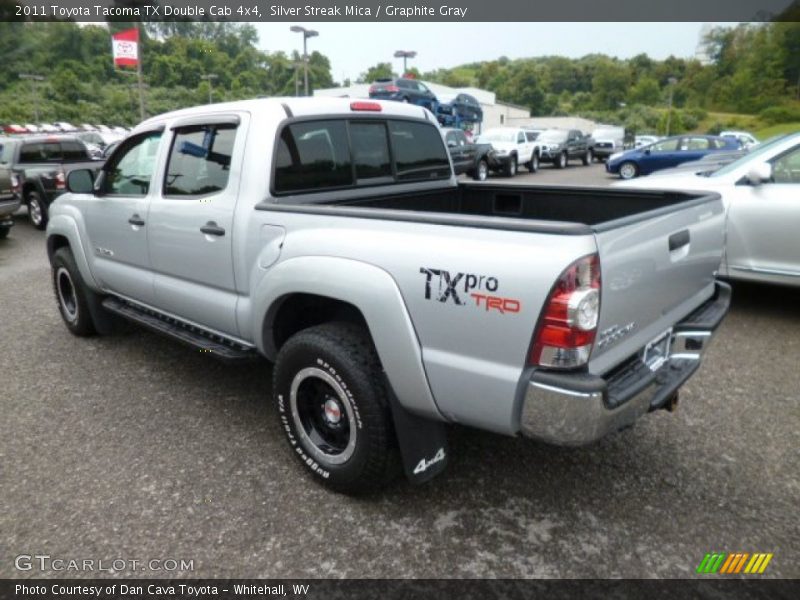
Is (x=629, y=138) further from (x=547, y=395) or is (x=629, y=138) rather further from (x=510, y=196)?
(x=547, y=395)

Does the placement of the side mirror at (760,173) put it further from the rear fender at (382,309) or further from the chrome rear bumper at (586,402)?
the rear fender at (382,309)

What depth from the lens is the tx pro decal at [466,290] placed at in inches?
81.1

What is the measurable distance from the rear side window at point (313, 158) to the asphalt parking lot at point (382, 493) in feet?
5.00

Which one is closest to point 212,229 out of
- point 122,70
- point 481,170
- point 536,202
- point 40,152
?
point 536,202

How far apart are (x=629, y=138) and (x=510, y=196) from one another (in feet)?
104

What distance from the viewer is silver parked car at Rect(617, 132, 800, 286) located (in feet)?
16.8

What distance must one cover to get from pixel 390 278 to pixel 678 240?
4.32 feet

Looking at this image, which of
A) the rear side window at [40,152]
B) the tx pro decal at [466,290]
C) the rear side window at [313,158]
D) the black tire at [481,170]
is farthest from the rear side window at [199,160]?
A: the black tire at [481,170]

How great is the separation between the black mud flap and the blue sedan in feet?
60.6

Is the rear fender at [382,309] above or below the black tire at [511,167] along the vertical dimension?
below

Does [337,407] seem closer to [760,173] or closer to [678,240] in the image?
[678,240]

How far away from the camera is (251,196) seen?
121 inches

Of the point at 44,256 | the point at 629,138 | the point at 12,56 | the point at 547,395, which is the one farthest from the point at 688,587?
the point at 12,56

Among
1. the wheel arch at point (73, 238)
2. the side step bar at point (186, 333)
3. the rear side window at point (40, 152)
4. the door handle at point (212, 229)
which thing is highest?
the rear side window at point (40, 152)
